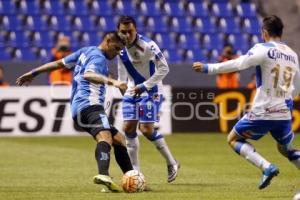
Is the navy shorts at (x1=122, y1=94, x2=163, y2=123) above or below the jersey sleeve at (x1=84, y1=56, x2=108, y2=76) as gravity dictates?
below

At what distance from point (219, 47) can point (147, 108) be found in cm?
1452

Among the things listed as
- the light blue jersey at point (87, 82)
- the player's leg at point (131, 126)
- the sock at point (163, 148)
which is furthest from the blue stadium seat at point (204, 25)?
the light blue jersey at point (87, 82)

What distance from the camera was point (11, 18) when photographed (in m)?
25.0

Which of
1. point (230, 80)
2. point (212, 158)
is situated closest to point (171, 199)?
point (212, 158)

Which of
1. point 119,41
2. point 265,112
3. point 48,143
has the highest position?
point 119,41

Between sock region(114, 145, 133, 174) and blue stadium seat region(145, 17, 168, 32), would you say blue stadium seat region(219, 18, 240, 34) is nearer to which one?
blue stadium seat region(145, 17, 168, 32)

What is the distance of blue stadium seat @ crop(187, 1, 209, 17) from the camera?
26.8 metres

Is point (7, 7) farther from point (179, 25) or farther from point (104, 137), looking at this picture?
point (104, 137)

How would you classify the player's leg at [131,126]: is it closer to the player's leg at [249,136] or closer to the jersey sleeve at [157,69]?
the jersey sleeve at [157,69]

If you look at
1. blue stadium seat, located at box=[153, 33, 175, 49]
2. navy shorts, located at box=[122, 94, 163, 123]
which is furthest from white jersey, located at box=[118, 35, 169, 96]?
blue stadium seat, located at box=[153, 33, 175, 49]

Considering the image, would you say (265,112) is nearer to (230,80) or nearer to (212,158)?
(212,158)

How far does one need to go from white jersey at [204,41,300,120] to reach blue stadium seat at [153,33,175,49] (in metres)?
15.4

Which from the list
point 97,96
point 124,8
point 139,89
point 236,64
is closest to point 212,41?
point 124,8

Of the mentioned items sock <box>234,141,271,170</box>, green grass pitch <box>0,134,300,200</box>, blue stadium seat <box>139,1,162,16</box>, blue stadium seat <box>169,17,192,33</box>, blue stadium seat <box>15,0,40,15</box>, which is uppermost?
blue stadium seat <box>15,0,40,15</box>
